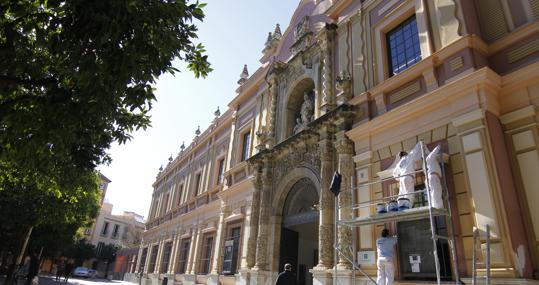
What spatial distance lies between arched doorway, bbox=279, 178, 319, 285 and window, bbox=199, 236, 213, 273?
18.1 feet

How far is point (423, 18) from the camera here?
8.52m

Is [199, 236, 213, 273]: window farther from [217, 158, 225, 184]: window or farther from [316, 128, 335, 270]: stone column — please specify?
[316, 128, 335, 270]: stone column

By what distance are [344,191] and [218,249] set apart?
26.2ft

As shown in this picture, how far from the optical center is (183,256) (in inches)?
775

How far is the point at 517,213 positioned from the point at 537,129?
4.71ft

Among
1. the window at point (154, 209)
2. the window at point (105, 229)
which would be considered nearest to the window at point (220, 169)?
the window at point (154, 209)

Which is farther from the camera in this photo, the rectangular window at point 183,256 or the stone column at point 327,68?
the rectangular window at point 183,256

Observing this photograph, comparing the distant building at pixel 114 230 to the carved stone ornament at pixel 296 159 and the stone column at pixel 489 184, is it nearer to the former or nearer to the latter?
the carved stone ornament at pixel 296 159

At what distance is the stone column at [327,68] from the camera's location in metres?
10.8

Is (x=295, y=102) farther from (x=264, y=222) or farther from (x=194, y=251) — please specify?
(x=194, y=251)

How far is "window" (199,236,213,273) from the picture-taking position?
54.3ft

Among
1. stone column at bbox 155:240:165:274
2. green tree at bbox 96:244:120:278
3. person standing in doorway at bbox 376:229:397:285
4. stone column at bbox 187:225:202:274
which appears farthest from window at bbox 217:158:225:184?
green tree at bbox 96:244:120:278

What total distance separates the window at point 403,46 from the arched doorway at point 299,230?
415cm

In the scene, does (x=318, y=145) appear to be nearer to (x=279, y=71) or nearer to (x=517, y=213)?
(x=279, y=71)
